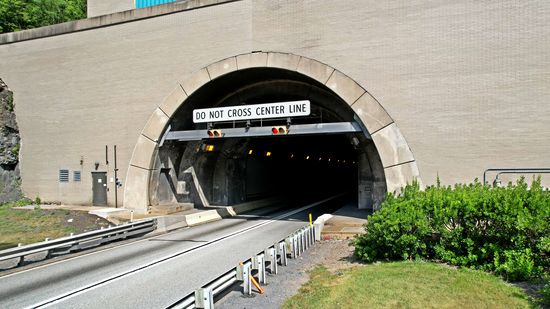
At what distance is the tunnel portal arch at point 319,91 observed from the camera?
15.5m

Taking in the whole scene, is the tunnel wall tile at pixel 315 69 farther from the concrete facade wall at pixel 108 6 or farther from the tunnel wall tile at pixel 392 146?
the concrete facade wall at pixel 108 6

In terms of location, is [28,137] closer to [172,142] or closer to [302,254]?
[172,142]

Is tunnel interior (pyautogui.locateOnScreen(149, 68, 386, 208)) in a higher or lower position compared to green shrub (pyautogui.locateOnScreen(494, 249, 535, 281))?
higher

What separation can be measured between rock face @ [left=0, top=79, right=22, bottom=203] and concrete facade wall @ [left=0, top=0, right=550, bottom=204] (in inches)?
16.8

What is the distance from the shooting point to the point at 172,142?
21.4 meters

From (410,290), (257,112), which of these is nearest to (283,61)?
(257,112)

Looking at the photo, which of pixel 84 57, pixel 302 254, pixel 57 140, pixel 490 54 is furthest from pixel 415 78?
pixel 57 140

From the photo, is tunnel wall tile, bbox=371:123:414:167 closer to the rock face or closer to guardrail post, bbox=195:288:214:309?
guardrail post, bbox=195:288:214:309

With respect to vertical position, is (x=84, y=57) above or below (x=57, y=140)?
above

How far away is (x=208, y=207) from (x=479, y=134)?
49.2ft

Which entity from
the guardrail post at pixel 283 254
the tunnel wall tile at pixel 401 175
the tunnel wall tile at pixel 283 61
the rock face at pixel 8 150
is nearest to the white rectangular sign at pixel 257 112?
the tunnel wall tile at pixel 283 61

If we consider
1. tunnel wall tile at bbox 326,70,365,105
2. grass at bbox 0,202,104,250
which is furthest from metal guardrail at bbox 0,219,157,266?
tunnel wall tile at bbox 326,70,365,105

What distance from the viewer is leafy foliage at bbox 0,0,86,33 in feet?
110

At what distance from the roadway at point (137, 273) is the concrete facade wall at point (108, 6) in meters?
14.7
